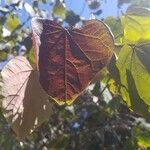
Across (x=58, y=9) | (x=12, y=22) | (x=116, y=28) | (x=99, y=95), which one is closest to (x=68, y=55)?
(x=116, y=28)

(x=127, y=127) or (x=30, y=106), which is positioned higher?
(x=30, y=106)

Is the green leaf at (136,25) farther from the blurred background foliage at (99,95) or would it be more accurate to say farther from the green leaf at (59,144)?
the green leaf at (59,144)

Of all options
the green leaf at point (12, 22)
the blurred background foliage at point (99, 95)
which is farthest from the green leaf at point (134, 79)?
the green leaf at point (12, 22)

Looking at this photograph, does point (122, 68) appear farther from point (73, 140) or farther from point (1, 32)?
point (73, 140)

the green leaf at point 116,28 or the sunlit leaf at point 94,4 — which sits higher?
the green leaf at point 116,28

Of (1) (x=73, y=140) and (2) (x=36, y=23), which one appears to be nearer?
(2) (x=36, y=23)

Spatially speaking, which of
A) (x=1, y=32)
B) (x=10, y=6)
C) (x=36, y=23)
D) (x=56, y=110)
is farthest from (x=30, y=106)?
(x=56, y=110)

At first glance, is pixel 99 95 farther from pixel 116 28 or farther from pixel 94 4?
pixel 94 4
